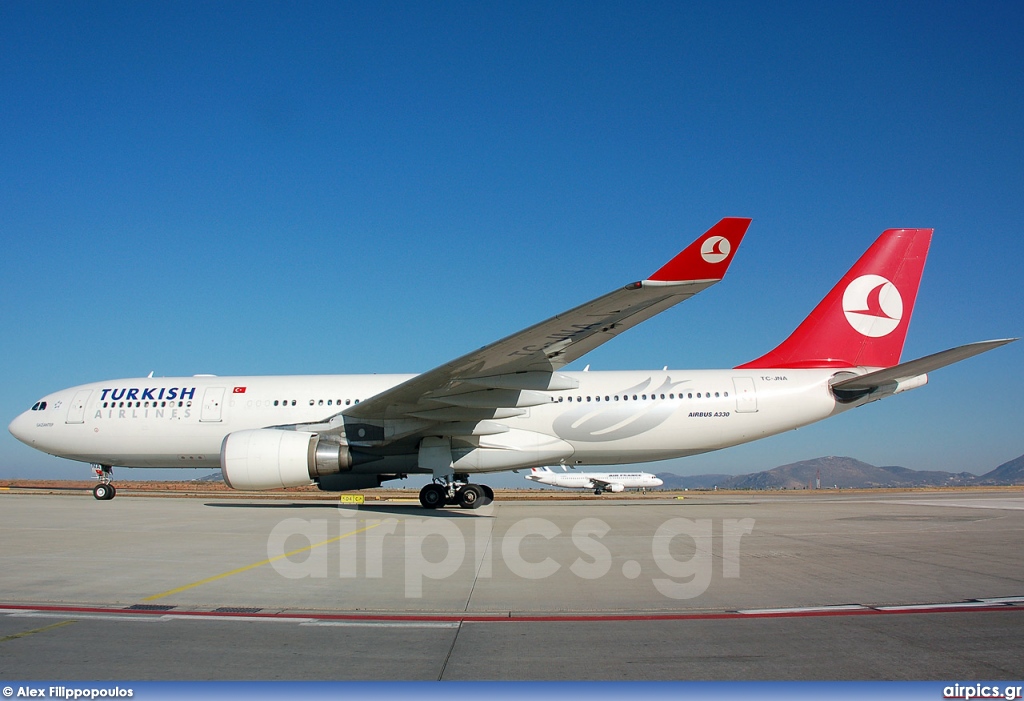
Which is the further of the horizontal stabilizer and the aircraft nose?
the aircraft nose

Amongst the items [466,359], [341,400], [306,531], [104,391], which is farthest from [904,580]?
[104,391]

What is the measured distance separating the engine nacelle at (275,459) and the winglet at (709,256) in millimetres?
8134

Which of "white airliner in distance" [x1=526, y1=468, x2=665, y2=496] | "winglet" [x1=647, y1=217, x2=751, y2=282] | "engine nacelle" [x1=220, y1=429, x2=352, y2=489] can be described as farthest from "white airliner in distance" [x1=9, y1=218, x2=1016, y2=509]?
"white airliner in distance" [x1=526, y1=468, x2=665, y2=496]

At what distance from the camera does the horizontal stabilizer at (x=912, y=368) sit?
13.1 metres

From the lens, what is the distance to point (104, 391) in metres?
18.8

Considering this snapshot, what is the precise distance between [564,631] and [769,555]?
4.61m

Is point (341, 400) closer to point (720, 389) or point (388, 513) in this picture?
point (388, 513)

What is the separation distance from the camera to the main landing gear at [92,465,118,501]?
1934 centimetres

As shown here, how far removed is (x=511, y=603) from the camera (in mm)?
5590

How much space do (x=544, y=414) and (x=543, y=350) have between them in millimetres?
4272

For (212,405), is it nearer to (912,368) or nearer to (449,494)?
(449,494)

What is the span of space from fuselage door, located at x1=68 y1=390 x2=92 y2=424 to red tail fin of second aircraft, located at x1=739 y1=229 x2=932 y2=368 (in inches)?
740

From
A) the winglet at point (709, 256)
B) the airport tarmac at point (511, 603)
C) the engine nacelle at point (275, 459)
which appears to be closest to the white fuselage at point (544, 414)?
the engine nacelle at point (275, 459)

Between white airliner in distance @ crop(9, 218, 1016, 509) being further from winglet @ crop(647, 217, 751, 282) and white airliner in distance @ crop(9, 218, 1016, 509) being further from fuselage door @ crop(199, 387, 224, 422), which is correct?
winglet @ crop(647, 217, 751, 282)
